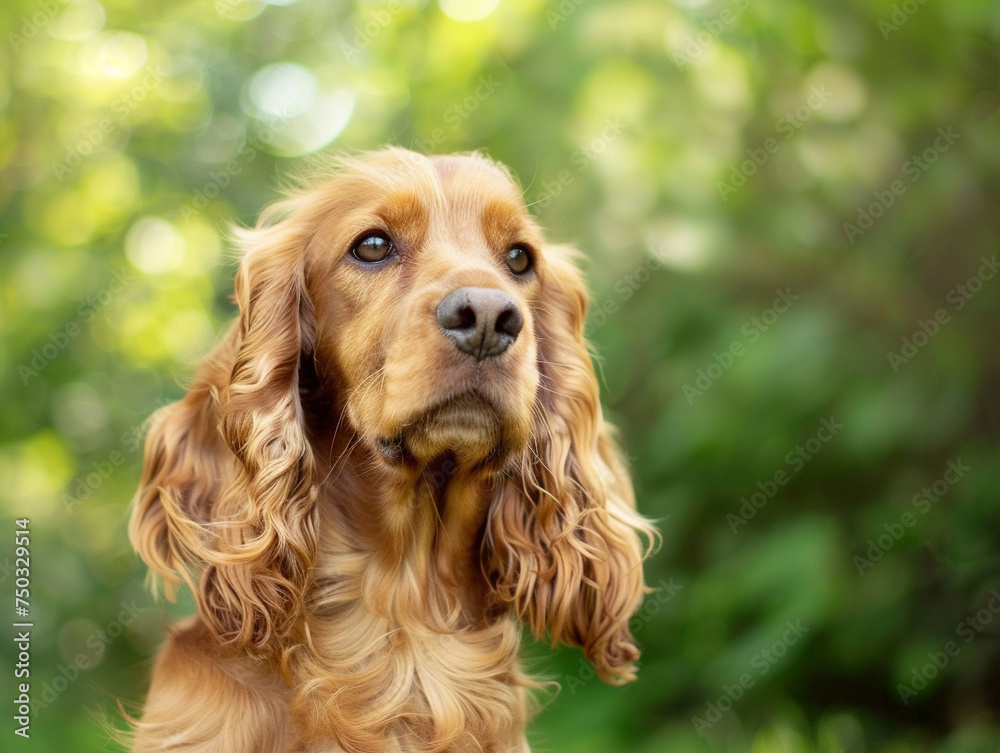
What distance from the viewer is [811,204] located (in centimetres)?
359

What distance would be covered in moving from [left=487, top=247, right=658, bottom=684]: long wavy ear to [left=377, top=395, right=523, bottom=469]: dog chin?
386 millimetres

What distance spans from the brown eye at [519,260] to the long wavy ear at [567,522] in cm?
16

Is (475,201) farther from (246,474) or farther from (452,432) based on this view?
(246,474)

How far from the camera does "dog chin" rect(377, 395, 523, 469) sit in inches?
80.3

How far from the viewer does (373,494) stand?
230 centimetres

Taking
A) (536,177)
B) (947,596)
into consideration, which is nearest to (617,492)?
(536,177)

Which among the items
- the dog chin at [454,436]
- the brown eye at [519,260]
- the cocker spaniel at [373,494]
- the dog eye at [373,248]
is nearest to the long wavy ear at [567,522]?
the cocker spaniel at [373,494]

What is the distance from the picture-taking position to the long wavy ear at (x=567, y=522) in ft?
8.20

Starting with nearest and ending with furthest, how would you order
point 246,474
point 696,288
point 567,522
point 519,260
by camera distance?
point 246,474 → point 519,260 → point 567,522 → point 696,288

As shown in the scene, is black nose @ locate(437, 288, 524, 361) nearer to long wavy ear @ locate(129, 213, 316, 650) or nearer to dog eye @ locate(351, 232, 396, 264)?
dog eye @ locate(351, 232, 396, 264)

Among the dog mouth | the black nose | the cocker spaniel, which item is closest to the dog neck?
the cocker spaniel

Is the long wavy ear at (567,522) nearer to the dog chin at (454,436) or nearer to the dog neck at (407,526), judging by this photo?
the dog neck at (407,526)

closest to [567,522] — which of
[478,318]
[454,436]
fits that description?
[454,436]

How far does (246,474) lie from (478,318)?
2.39 feet
